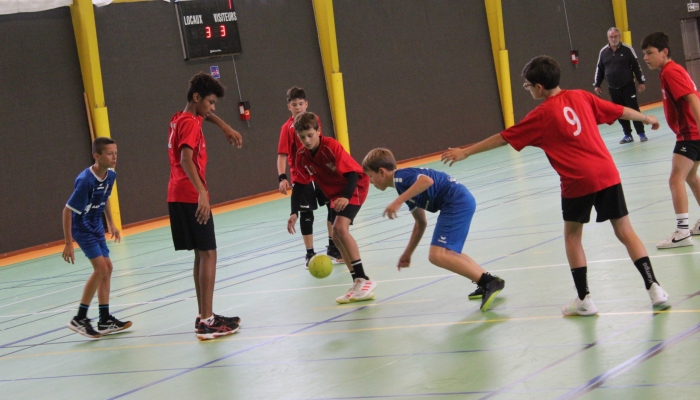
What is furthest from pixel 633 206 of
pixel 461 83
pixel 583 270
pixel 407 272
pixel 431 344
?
pixel 461 83

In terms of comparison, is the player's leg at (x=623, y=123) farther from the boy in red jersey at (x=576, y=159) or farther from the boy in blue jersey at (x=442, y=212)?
the boy in red jersey at (x=576, y=159)

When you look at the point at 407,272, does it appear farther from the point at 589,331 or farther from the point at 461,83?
the point at 461,83

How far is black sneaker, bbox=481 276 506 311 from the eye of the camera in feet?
18.4

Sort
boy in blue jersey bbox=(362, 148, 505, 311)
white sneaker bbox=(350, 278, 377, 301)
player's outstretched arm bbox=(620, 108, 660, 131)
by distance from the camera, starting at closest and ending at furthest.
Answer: player's outstretched arm bbox=(620, 108, 660, 131), boy in blue jersey bbox=(362, 148, 505, 311), white sneaker bbox=(350, 278, 377, 301)

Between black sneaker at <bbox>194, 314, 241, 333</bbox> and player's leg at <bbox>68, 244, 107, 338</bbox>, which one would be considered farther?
player's leg at <bbox>68, 244, 107, 338</bbox>

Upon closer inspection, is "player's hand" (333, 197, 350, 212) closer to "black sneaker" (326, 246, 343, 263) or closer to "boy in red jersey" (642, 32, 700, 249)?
"black sneaker" (326, 246, 343, 263)

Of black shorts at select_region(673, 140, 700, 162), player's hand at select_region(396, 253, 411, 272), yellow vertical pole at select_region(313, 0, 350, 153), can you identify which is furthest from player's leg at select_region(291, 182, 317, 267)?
yellow vertical pole at select_region(313, 0, 350, 153)

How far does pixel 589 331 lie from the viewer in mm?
4684

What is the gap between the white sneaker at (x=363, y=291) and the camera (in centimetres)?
652

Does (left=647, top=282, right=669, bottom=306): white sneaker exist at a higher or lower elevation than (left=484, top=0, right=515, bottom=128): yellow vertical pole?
lower

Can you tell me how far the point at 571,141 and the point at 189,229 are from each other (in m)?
2.78

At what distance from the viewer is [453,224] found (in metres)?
5.82

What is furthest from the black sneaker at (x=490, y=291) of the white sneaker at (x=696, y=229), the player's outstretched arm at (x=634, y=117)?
the white sneaker at (x=696, y=229)

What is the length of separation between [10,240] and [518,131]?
11.5 meters
